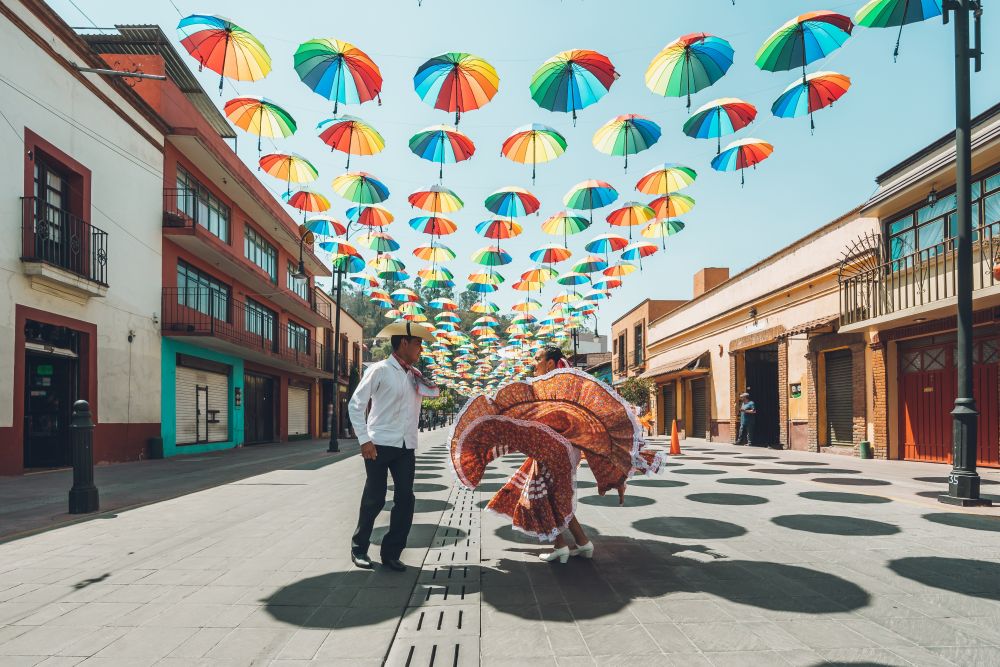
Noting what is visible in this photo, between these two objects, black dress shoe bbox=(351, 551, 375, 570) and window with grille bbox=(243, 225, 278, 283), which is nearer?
black dress shoe bbox=(351, 551, 375, 570)

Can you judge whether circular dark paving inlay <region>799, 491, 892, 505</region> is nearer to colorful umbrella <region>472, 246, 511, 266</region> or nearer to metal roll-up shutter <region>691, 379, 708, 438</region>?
colorful umbrella <region>472, 246, 511, 266</region>

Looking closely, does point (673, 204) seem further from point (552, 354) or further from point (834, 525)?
point (552, 354)

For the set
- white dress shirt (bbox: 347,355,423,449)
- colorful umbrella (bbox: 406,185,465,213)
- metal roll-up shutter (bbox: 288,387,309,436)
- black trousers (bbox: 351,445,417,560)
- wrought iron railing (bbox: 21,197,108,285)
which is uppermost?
colorful umbrella (bbox: 406,185,465,213)

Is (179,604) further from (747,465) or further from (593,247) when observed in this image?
(593,247)

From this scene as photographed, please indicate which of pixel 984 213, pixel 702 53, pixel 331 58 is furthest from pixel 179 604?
pixel 984 213

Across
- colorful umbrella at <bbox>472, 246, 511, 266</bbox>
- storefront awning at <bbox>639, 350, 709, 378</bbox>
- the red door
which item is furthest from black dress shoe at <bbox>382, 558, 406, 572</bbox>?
storefront awning at <bbox>639, 350, 709, 378</bbox>

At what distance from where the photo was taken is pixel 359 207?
1802cm

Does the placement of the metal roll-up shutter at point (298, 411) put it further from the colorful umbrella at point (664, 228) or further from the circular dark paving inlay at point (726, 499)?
the circular dark paving inlay at point (726, 499)

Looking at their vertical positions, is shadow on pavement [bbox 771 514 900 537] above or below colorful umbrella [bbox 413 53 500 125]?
below

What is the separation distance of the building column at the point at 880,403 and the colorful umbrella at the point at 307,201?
15.0m

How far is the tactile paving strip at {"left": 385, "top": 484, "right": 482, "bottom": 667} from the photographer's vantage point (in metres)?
2.95

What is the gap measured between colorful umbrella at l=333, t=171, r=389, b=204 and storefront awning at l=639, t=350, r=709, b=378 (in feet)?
55.0

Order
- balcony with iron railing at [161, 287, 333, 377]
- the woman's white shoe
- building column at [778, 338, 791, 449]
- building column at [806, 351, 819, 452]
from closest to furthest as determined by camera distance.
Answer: the woman's white shoe → building column at [806, 351, 819, 452] → balcony with iron railing at [161, 287, 333, 377] → building column at [778, 338, 791, 449]

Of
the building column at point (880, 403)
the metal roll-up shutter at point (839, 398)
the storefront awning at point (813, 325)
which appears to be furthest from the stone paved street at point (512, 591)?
the storefront awning at point (813, 325)
